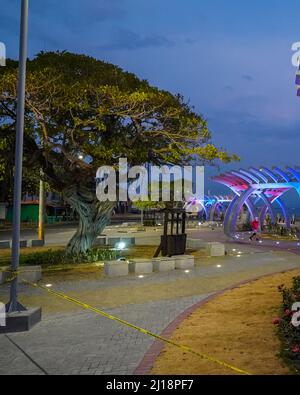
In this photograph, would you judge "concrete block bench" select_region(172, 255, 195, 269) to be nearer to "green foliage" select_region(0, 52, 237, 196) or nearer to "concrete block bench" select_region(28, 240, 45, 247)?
"green foliage" select_region(0, 52, 237, 196)

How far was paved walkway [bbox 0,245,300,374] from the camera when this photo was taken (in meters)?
6.40

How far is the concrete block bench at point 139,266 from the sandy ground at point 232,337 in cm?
429

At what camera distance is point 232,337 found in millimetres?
7438

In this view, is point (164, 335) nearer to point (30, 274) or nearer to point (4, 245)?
point (30, 274)

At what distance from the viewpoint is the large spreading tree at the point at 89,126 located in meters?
15.1

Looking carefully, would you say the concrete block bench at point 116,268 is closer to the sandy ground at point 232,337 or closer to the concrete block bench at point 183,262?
the concrete block bench at point 183,262

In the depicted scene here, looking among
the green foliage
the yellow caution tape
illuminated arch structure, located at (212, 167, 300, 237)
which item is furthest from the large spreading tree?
illuminated arch structure, located at (212, 167, 300, 237)

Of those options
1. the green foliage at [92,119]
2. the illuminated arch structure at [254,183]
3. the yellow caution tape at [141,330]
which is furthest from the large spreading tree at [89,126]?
the illuminated arch structure at [254,183]

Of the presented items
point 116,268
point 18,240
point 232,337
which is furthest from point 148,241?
point 232,337

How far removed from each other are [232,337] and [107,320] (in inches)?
102

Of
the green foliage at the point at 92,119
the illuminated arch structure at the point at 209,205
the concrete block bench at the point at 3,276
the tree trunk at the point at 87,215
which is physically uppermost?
the green foliage at the point at 92,119

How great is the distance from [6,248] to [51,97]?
11.1 meters
